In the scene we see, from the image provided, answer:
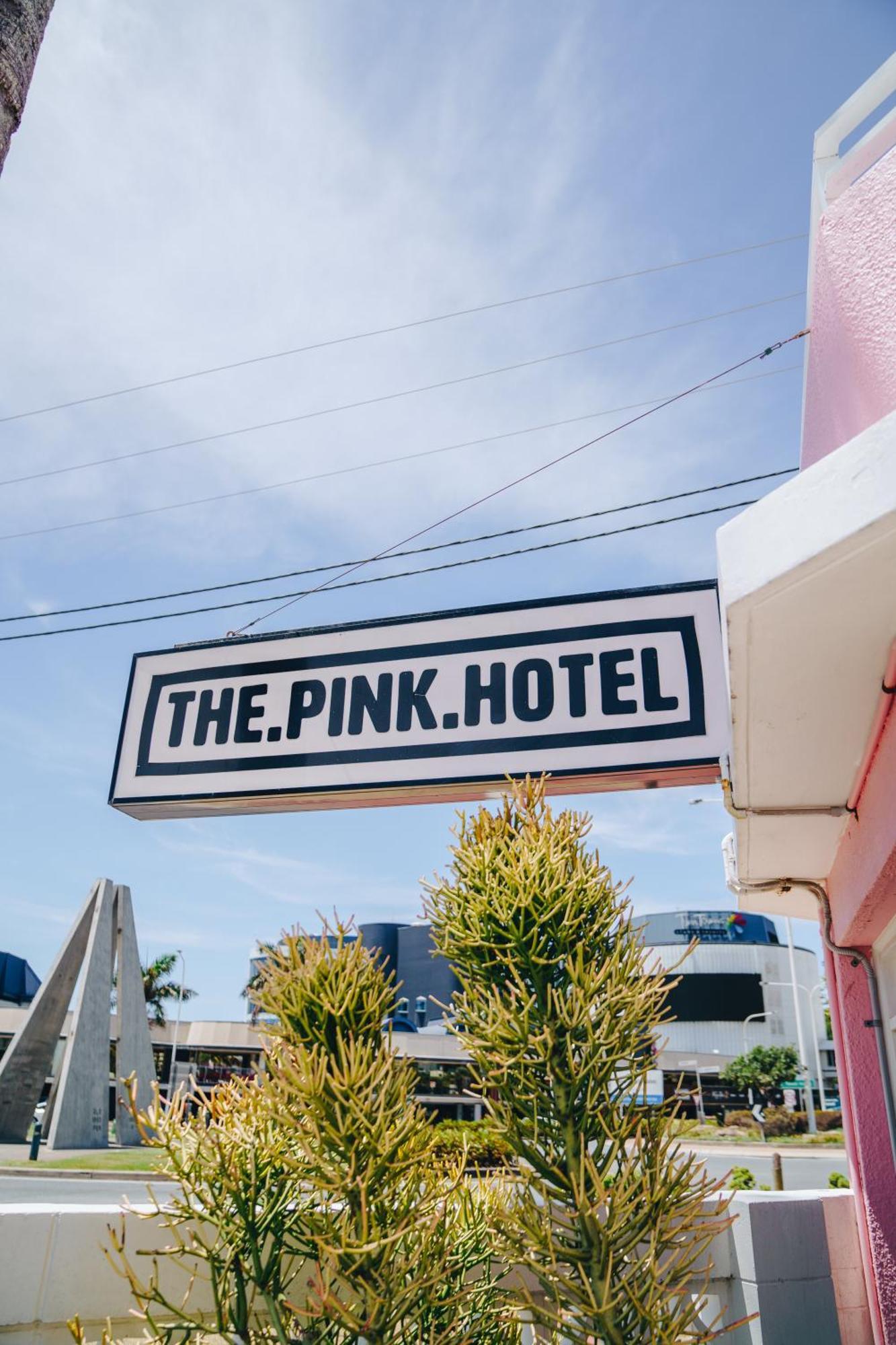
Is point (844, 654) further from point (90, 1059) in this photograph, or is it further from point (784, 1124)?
point (784, 1124)

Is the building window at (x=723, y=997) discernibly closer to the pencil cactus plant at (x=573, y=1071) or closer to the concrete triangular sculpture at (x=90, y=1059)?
the concrete triangular sculpture at (x=90, y=1059)

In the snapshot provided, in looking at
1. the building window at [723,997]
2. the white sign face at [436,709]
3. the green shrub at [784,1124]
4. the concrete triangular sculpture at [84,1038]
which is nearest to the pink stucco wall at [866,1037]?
the white sign face at [436,709]

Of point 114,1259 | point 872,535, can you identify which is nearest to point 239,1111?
point 114,1259

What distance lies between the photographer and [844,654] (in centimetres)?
263

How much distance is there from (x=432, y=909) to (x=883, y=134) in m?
3.19

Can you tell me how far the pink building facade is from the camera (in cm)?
220

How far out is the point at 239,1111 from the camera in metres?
2.71

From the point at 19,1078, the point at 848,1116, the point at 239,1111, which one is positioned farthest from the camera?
the point at 19,1078

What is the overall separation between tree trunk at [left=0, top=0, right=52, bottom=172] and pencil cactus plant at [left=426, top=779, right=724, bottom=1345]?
8.01 ft

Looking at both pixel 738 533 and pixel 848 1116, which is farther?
pixel 848 1116

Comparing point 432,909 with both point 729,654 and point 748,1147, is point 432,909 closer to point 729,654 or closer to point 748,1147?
point 729,654

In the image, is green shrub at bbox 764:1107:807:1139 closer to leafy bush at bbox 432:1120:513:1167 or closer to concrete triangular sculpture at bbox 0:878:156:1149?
concrete triangular sculpture at bbox 0:878:156:1149

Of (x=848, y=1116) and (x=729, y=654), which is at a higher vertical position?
(x=729, y=654)

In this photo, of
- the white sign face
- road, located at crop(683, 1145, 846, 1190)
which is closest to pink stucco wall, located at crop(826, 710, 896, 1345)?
the white sign face
